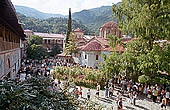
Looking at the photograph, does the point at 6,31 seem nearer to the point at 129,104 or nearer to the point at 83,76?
the point at 129,104

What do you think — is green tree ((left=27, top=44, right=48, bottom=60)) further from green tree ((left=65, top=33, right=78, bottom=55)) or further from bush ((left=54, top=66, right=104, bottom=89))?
bush ((left=54, top=66, right=104, bottom=89))

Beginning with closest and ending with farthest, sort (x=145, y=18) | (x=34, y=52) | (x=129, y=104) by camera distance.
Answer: (x=145, y=18) < (x=129, y=104) < (x=34, y=52)

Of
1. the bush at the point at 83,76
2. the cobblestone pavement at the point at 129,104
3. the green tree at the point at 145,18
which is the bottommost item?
the cobblestone pavement at the point at 129,104

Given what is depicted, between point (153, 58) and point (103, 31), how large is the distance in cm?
3590

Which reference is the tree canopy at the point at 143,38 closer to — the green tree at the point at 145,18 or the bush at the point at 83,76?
the green tree at the point at 145,18

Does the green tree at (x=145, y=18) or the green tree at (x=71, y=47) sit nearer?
the green tree at (x=145, y=18)

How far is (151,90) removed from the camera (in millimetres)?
17734

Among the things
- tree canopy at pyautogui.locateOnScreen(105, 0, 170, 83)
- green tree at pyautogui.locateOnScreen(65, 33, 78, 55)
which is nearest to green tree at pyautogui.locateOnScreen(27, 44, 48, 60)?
green tree at pyautogui.locateOnScreen(65, 33, 78, 55)

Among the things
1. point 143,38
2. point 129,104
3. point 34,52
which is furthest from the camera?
point 34,52

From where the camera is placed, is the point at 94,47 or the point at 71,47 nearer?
the point at 94,47

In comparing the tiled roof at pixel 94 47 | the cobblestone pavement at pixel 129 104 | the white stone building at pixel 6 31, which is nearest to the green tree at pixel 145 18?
the cobblestone pavement at pixel 129 104

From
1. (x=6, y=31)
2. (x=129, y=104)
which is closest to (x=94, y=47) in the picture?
(x=129, y=104)

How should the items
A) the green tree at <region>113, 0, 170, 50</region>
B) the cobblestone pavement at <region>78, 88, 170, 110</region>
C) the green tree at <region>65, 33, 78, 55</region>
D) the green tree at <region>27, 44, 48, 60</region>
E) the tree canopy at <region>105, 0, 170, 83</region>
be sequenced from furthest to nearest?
the green tree at <region>27, 44, 48, 60</region> → the green tree at <region>65, 33, 78, 55</region> → the cobblestone pavement at <region>78, 88, 170, 110</region> → the tree canopy at <region>105, 0, 170, 83</region> → the green tree at <region>113, 0, 170, 50</region>

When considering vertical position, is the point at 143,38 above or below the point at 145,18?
below
